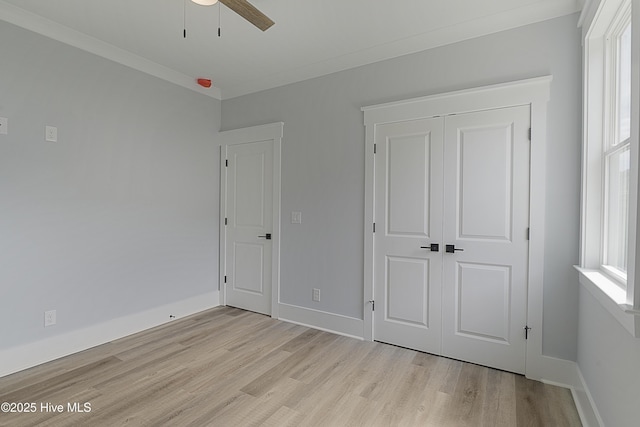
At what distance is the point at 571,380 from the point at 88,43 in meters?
4.70

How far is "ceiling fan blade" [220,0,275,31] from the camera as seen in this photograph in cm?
171

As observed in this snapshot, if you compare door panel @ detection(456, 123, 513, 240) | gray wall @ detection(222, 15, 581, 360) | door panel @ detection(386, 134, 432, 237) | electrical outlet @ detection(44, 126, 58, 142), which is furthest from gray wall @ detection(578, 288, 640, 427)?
electrical outlet @ detection(44, 126, 58, 142)

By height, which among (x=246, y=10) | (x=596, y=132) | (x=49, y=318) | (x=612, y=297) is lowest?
(x=49, y=318)

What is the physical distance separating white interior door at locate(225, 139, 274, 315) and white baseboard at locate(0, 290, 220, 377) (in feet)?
1.74

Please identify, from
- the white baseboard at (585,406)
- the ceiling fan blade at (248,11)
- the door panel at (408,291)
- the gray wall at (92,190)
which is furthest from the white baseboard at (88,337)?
the white baseboard at (585,406)

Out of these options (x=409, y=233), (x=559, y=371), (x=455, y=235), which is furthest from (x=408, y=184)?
(x=559, y=371)

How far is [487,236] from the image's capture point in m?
2.46

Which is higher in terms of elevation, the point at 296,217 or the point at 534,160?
the point at 534,160

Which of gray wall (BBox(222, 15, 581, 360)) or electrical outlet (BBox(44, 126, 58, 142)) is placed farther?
electrical outlet (BBox(44, 126, 58, 142))

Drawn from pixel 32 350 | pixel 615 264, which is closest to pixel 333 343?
pixel 615 264

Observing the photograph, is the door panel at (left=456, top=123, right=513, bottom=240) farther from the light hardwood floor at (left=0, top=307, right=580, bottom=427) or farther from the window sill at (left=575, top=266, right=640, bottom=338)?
the light hardwood floor at (left=0, top=307, right=580, bottom=427)

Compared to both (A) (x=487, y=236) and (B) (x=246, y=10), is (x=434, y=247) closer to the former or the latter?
(A) (x=487, y=236)

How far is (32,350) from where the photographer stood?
96.5 inches

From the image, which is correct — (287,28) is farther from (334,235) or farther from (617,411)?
(617,411)
